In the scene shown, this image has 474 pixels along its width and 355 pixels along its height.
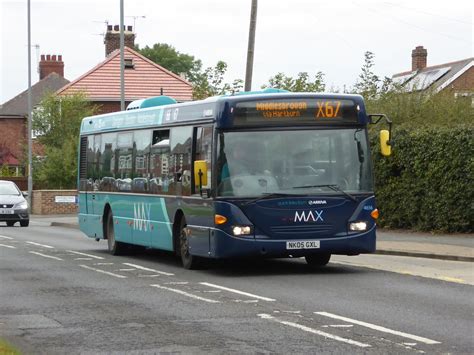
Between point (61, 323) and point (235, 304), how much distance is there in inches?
90.2

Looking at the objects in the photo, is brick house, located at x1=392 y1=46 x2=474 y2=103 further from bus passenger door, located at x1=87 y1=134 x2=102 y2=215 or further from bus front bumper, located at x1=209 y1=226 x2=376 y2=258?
bus front bumper, located at x1=209 y1=226 x2=376 y2=258

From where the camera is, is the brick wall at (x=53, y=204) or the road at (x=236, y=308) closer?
the road at (x=236, y=308)

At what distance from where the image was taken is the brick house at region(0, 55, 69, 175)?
88.6m

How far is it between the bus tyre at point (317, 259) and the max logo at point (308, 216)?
171cm

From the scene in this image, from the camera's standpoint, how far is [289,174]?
687 inches

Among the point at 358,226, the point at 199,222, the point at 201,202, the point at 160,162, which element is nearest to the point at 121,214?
the point at 160,162

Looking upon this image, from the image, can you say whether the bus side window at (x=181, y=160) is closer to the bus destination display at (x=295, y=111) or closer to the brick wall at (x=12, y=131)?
the bus destination display at (x=295, y=111)

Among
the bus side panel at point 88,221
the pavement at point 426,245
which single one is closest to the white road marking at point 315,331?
the pavement at point 426,245

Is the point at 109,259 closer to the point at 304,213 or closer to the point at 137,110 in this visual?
the point at 137,110

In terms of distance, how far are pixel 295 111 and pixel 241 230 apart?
1.97m

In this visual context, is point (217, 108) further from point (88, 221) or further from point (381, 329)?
point (88, 221)

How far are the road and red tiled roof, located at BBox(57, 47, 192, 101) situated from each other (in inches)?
2303

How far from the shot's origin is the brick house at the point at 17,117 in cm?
8862

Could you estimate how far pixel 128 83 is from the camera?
Result: 79812 millimetres
